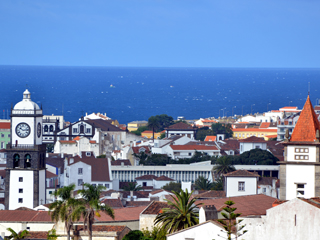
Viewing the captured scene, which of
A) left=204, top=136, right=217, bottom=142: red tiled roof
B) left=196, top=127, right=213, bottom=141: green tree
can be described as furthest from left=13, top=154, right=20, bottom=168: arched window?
left=196, top=127, right=213, bottom=141: green tree

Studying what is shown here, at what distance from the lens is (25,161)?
201 ft

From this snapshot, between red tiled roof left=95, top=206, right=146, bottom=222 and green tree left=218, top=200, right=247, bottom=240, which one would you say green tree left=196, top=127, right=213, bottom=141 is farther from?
green tree left=218, top=200, right=247, bottom=240

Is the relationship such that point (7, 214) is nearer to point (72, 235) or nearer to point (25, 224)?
point (25, 224)

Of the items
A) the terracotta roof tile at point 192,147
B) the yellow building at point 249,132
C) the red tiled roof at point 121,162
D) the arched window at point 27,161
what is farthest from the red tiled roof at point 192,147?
the arched window at point 27,161

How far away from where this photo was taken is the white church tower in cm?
6069

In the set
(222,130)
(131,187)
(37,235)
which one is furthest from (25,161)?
(222,130)

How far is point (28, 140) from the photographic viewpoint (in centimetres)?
6153

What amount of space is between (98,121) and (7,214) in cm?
8528

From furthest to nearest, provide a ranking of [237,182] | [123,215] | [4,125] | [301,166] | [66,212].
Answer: [4,125], [237,182], [123,215], [301,166], [66,212]

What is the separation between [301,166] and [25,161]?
24478mm

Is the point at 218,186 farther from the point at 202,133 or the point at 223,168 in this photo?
the point at 202,133

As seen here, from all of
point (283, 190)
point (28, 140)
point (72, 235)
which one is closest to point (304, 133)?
point (283, 190)

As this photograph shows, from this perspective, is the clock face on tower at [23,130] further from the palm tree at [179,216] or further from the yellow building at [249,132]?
the yellow building at [249,132]

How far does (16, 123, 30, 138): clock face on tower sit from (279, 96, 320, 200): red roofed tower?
23806 mm
